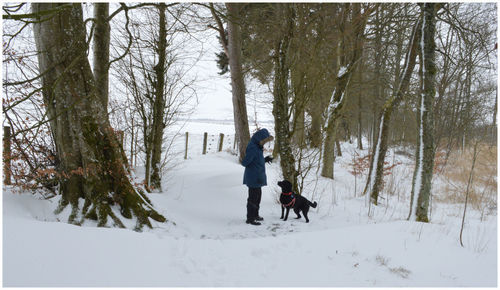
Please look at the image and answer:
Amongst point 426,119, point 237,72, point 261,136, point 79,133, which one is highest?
point 237,72

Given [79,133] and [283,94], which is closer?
[79,133]

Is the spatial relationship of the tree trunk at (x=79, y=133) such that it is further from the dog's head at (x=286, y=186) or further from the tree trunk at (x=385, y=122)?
the tree trunk at (x=385, y=122)

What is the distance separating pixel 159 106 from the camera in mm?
5781

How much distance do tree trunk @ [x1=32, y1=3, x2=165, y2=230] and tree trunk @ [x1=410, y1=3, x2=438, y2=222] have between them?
4439 millimetres

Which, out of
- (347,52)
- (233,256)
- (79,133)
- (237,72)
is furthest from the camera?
(237,72)

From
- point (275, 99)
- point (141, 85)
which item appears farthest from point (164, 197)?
point (275, 99)

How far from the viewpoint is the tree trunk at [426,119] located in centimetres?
396

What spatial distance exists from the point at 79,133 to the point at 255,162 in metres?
2.73

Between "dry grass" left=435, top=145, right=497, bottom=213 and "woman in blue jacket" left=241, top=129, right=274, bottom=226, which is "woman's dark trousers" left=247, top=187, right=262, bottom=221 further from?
"dry grass" left=435, top=145, right=497, bottom=213

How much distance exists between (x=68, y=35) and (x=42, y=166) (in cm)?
258

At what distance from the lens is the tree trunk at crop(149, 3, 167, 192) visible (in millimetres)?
5512

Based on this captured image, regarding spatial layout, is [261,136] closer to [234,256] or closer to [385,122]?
[234,256]

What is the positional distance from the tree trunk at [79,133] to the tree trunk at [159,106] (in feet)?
6.07

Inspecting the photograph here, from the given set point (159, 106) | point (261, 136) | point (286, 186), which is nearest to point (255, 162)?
point (261, 136)
